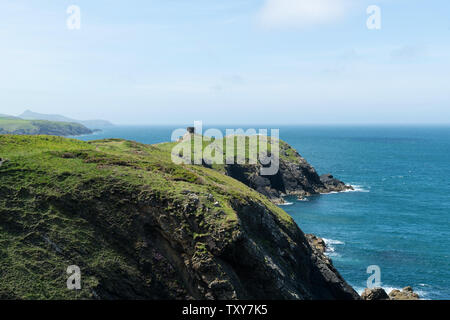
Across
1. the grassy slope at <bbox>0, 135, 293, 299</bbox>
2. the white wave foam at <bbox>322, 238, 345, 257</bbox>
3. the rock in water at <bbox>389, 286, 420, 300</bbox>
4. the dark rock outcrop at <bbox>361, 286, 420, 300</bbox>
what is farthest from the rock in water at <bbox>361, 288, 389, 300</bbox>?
the grassy slope at <bbox>0, 135, 293, 299</bbox>

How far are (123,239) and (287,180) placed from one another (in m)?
91.4

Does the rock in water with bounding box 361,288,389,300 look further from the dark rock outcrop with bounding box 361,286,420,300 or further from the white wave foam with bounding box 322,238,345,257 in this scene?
the white wave foam with bounding box 322,238,345,257

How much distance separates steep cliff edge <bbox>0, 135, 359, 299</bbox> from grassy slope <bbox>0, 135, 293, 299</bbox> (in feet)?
0.27

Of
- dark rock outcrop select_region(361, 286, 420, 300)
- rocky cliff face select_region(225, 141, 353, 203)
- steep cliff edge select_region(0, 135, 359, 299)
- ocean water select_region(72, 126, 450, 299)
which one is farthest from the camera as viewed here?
rocky cliff face select_region(225, 141, 353, 203)

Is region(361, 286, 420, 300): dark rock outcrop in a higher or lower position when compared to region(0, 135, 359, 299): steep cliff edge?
lower

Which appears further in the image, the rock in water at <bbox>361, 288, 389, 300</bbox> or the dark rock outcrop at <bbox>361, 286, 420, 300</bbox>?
the dark rock outcrop at <bbox>361, 286, 420, 300</bbox>

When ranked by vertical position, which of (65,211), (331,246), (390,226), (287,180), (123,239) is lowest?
(331,246)

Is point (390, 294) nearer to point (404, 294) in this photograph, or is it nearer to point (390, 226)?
point (404, 294)

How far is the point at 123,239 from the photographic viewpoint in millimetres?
33031

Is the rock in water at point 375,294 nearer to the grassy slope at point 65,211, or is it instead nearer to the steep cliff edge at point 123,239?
the steep cliff edge at point 123,239

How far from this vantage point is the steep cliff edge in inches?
1152

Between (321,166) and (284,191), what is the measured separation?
181 feet

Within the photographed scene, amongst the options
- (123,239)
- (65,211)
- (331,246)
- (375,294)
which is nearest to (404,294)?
(375,294)
